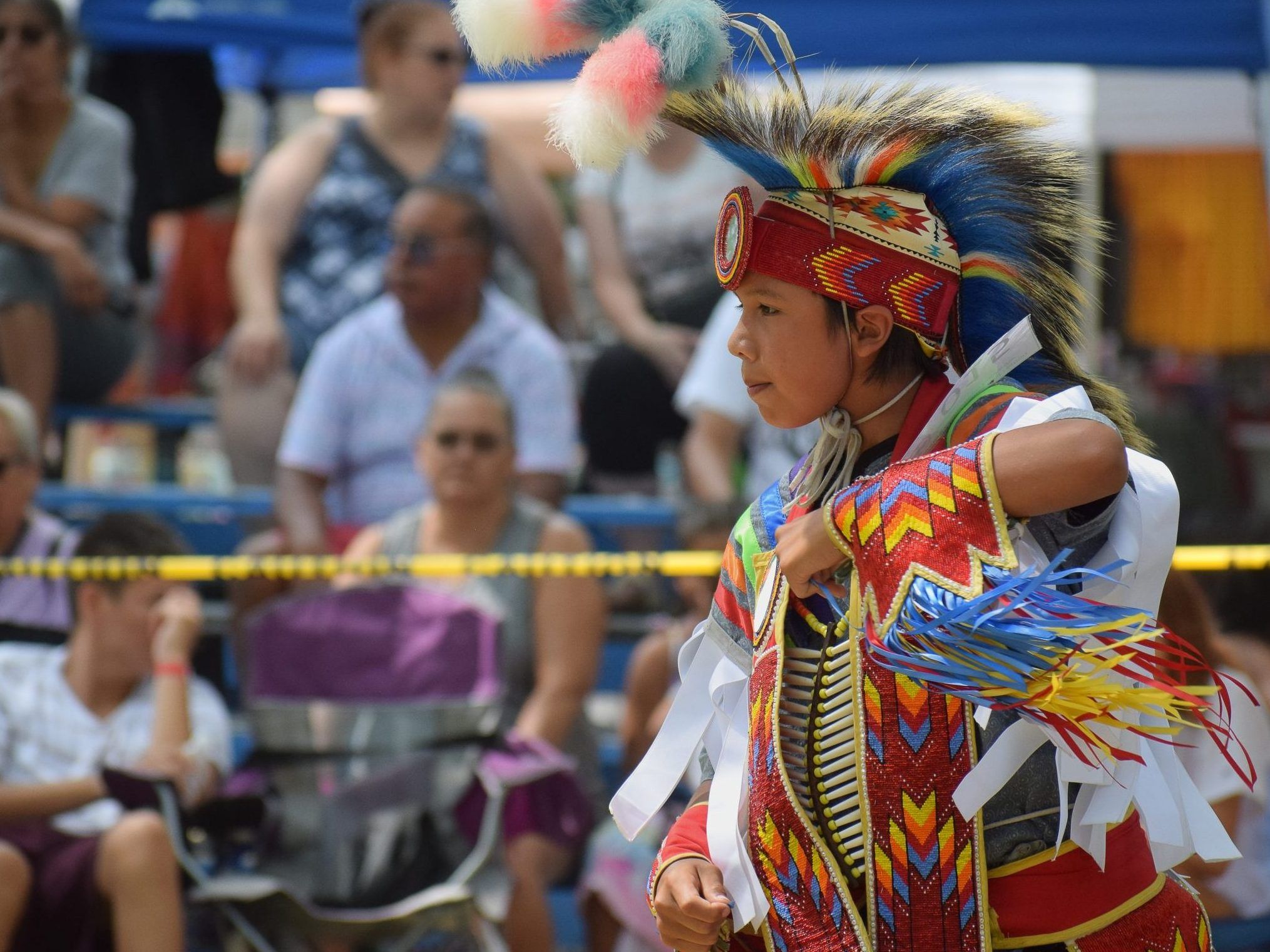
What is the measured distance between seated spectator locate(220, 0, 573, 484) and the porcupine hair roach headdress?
3.57m

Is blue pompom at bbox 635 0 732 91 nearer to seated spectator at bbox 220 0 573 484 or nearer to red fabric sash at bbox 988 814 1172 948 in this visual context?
red fabric sash at bbox 988 814 1172 948

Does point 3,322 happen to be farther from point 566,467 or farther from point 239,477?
point 566,467

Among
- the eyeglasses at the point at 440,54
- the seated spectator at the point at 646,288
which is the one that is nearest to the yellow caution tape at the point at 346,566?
the seated spectator at the point at 646,288

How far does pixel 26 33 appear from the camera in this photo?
584cm

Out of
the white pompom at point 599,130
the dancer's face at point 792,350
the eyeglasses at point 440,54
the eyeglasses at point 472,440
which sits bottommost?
the eyeglasses at point 472,440

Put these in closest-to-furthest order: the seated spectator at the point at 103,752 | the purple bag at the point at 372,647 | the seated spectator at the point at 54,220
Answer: the seated spectator at the point at 103,752
the purple bag at the point at 372,647
the seated spectator at the point at 54,220

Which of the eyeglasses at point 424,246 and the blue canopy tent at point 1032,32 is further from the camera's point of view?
the blue canopy tent at point 1032,32

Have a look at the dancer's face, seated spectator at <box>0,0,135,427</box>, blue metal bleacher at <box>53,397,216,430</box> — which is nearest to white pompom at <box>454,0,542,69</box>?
the dancer's face

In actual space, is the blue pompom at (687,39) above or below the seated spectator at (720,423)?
above

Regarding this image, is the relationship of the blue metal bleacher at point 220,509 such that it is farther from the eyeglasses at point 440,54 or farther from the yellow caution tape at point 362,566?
the eyeglasses at point 440,54

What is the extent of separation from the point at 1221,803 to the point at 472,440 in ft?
7.05

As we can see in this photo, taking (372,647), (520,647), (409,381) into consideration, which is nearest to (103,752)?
(372,647)

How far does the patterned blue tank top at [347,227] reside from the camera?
18.8 feet

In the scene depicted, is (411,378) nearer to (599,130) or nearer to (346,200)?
(346,200)
